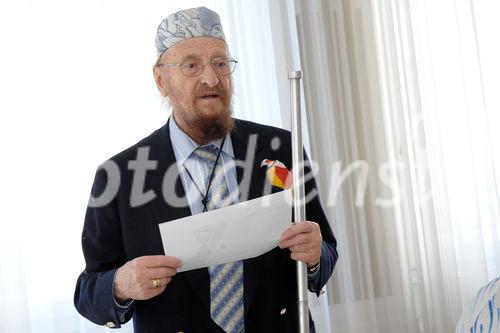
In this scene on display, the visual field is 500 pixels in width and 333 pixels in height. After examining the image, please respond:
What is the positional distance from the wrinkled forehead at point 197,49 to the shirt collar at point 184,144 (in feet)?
0.62

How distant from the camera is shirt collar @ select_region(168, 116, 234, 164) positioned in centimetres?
200

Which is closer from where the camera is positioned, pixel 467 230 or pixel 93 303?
pixel 93 303

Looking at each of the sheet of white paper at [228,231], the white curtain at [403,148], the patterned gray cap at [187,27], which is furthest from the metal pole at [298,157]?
the white curtain at [403,148]

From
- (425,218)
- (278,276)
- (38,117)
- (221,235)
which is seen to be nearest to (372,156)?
(425,218)

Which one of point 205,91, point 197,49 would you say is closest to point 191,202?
point 205,91

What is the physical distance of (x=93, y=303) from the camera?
1.87m

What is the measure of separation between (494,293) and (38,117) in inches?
111

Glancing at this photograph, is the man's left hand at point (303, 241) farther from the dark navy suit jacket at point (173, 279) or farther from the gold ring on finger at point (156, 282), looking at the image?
the gold ring on finger at point (156, 282)

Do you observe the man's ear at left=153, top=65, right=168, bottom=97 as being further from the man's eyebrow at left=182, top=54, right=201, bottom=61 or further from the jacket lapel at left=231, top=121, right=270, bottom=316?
the jacket lapel at left=231, top=121, right=270, bottom=316

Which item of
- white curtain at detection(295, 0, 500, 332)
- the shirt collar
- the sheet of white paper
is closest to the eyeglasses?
the shirt collar

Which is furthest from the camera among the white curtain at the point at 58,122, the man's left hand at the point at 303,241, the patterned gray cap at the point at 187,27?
the white curtain at the point at 58,122

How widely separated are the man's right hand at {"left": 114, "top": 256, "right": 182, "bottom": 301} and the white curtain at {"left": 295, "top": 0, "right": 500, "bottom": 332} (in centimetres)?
250

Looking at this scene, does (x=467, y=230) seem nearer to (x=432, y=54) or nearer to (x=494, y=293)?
(x=432, y=54)

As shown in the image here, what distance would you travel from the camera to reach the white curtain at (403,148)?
13.8 ft
